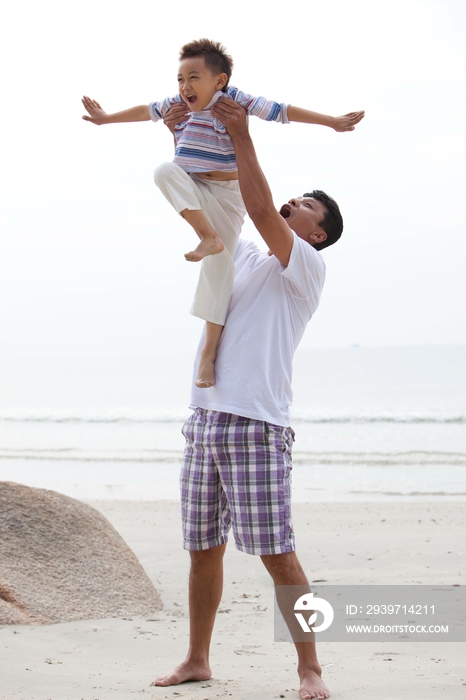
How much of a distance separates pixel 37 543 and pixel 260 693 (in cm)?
181

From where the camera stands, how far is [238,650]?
3398 millimetres

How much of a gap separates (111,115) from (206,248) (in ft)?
2.97

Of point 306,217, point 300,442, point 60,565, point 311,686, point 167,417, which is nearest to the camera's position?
point 311,686

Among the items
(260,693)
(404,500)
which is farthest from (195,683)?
(404,500)

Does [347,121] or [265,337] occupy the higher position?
[347,121]

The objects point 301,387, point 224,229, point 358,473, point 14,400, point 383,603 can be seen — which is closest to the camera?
point 224,229

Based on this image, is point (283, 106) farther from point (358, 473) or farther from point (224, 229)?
point (358, 473)

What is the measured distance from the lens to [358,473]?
12125mm

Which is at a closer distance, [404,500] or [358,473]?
[404,500]

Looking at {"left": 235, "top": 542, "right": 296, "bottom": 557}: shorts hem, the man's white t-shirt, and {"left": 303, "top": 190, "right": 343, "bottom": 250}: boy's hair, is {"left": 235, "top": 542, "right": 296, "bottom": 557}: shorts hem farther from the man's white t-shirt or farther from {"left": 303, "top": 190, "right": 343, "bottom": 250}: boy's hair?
{"left": 303, "top": 190, "right": 343, "bottom": 250}: boy's hair

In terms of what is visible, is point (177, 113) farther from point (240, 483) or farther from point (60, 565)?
point (60, 565)

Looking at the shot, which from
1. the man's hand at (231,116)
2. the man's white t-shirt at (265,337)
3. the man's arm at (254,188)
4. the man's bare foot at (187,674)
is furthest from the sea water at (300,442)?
the man's hand at (231,116)

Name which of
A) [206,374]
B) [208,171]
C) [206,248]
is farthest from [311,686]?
[208,171]

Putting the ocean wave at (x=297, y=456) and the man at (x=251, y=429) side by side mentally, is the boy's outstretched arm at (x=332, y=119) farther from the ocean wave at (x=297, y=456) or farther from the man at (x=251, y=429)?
the ocean wave at (x=297, y=456)
